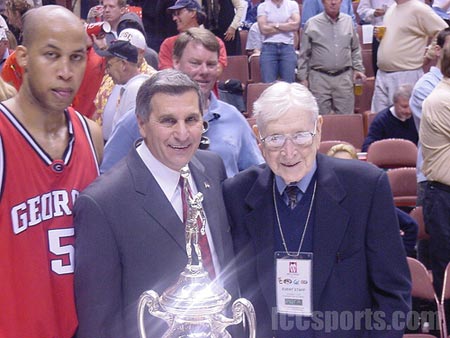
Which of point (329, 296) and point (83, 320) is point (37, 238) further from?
point (329, 296)

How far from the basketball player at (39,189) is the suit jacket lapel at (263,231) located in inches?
20.0

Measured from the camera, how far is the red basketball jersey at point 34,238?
1816 mm


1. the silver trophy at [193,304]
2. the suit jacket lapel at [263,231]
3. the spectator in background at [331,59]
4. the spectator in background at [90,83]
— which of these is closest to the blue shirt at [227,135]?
the suit jacket lapel at [263,231]

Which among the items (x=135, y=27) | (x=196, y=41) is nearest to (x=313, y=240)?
(x=196, y=41)

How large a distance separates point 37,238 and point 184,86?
538mm

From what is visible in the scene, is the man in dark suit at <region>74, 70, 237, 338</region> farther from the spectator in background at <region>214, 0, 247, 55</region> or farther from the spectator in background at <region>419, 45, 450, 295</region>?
the spectator in background at <region>214, 0, 247, 55</region>

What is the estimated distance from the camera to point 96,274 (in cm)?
177

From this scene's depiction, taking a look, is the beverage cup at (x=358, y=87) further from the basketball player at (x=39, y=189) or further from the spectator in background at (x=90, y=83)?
the basketball player at (x=39, y=189)

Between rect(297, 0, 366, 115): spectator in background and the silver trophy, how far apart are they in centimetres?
550

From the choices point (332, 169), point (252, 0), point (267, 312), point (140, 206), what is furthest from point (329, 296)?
point (252, 0)

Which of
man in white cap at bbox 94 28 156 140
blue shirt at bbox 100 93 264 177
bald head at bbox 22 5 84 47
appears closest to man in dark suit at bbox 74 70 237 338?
bald head at bbox 22 5 84 47

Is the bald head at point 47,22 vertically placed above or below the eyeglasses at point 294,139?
above

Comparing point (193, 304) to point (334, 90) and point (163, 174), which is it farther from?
point (334, 90)

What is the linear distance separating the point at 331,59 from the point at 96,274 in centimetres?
552
